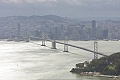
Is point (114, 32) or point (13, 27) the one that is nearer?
point (114, 32)

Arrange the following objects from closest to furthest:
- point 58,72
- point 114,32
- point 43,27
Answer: point 58,72, point 114,32, point 43,27

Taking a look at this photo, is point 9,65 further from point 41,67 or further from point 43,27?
point 43,27

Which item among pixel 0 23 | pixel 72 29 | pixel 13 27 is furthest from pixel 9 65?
pixel 0 23

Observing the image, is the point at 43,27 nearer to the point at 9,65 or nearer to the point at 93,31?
the point at 93,31

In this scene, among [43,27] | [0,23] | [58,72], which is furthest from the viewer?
[0,23]

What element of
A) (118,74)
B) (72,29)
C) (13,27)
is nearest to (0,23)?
(13,27)

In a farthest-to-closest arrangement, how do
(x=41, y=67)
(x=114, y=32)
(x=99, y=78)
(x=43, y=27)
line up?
(x=43, y=27) → (x=114, y=32) → (x=41, y=67) → (x=99, y=78)
